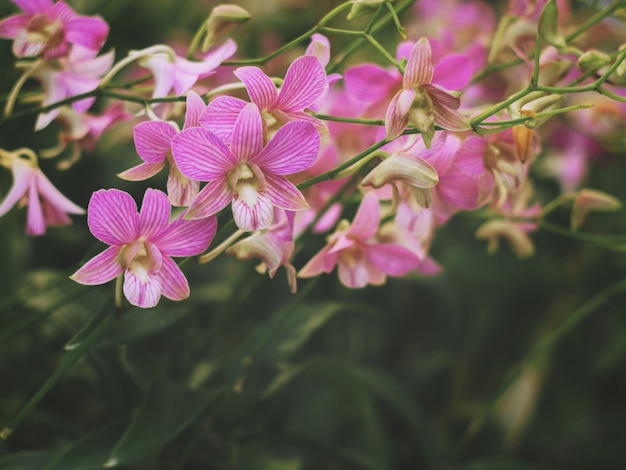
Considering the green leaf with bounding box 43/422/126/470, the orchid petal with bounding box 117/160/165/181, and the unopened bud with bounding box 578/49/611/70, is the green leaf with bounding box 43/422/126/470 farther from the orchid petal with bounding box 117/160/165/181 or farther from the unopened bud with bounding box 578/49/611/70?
the unopened bud with bounding box 578/49/611/70

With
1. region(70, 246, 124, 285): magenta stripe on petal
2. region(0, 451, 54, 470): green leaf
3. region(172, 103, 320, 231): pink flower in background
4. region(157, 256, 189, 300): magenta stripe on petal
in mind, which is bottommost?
region(0, 451, 54, 470): green leaf

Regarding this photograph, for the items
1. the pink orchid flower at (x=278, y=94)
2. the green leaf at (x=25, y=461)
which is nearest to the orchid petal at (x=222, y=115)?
the pink orchid flower at (x=278, y=94)

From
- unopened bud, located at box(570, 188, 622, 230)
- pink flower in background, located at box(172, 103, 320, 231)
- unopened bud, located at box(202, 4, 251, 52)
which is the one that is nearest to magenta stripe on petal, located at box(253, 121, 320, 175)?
pink flower in background, located at box(172, 103, 320, 231)

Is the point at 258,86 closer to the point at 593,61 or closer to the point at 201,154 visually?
the point at 201,154

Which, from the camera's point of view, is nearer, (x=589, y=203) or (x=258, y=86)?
(x=258, y=86)

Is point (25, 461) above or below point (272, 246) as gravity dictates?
below

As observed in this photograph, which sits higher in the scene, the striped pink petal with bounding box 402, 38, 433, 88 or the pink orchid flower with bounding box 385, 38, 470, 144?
the striped pink petal with bounding box 402, 38, 433, 88

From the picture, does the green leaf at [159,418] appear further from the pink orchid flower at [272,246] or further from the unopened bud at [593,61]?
the unopened bud at [593,61]

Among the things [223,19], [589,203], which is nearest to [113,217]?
[223,19]
